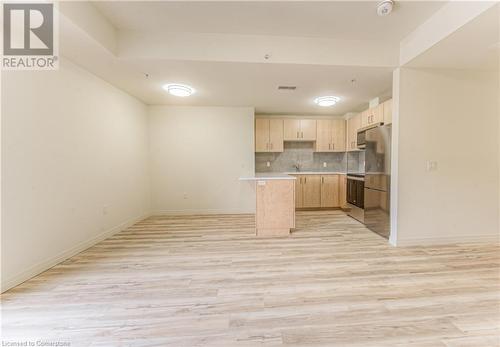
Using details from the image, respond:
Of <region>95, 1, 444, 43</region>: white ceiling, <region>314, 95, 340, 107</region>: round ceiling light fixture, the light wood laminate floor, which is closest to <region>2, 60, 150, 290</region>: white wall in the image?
the light wood laminate floor

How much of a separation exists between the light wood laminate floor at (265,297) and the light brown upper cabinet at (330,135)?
300cm

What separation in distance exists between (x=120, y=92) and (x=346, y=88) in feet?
13.3

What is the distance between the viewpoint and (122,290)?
77.1 inches

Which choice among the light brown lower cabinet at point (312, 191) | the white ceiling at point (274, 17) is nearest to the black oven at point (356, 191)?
the light brown lower cabinet at point (312, 191)

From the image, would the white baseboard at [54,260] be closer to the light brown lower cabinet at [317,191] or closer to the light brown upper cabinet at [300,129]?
the light brown lower cabinet at [317,191]

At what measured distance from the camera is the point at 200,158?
490cm

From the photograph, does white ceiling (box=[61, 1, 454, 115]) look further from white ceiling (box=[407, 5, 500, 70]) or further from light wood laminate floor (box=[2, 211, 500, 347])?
light wood laminate floor (box=[2, 211, 500, 347])

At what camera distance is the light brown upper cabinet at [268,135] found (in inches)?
210

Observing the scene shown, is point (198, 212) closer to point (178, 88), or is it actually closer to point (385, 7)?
point (178, 88)

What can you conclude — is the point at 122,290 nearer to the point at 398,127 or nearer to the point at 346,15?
the point at 346,15

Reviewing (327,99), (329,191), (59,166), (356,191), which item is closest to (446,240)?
(356,191)

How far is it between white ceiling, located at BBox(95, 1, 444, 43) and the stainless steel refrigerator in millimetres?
1407

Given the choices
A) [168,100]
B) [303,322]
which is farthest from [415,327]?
[168,100]

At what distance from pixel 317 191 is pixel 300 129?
5.49 feet
